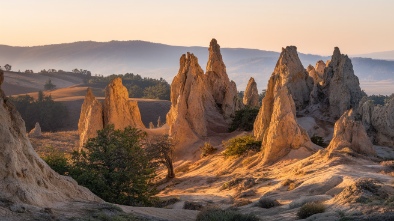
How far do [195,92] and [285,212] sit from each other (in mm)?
22899

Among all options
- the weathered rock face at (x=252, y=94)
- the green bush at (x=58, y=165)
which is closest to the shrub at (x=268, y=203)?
the green bush at (x=58, y=165)

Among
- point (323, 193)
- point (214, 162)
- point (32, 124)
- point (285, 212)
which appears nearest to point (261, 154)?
point (214, 162)

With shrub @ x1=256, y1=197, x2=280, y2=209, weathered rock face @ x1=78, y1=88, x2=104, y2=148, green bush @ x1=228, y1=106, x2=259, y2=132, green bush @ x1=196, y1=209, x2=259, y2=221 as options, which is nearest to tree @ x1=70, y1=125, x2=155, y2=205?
shrub @ x1=256, y1=197, x2=280, y2=209

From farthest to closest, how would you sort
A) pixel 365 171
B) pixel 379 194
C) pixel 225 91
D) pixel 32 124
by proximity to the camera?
1. pixel 32 124
2. pixel 225 91
3. pixel 365 171
4. pixel 379 194

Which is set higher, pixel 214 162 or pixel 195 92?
pixel 195 92

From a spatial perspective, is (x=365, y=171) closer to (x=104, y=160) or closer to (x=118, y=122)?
(x=104, y=160)

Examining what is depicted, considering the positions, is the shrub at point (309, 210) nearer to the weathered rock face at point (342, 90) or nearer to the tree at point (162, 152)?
the tree at point (162, 152)

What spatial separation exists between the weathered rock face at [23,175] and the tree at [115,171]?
4.14 m

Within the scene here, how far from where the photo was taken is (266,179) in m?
26.1

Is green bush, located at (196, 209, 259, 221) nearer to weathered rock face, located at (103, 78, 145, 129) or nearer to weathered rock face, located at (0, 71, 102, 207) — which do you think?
weathered rock face, located at (0, 71, 102, 207)

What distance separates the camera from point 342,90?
128ft

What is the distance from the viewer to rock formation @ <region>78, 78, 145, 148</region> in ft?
123

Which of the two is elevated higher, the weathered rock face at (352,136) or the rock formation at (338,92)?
the rock formation at (338,92)

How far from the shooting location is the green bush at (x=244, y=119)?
40656 mm
